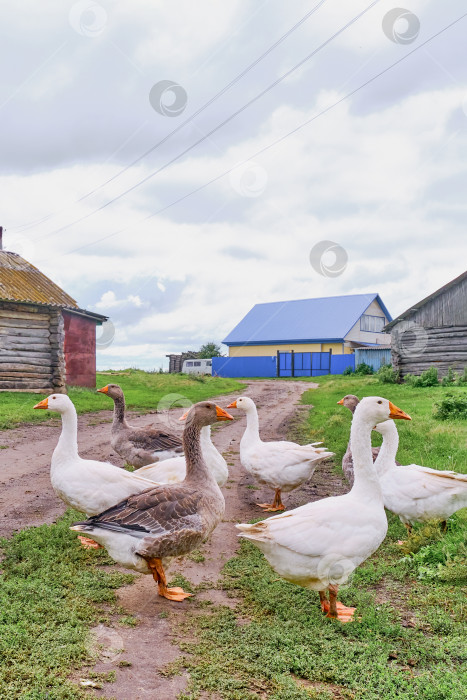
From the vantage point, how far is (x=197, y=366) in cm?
5331

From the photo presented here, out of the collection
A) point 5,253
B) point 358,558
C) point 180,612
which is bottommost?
point 180,612

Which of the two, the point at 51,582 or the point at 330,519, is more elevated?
the point at 330,519

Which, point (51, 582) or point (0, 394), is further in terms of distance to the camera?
point (0, 394)

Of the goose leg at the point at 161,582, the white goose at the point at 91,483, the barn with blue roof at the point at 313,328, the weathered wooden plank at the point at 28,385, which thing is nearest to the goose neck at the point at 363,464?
the goose leg at the point at 161,582

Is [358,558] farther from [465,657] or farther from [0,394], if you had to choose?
[0,394]

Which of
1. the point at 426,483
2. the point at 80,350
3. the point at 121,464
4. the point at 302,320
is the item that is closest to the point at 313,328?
the point at 302,320

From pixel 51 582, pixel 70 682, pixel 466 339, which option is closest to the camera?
pixel 70 682

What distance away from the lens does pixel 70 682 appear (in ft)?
10.8

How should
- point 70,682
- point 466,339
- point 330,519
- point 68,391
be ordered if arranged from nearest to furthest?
point 70,682, point 330,519, point 68,391, point 466,339

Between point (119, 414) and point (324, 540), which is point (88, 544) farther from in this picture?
point (119, 414)

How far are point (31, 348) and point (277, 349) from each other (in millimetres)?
32679

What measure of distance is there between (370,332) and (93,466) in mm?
50046

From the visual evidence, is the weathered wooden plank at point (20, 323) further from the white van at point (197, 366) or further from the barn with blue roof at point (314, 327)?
the barn with blue roof at point (314, 327)

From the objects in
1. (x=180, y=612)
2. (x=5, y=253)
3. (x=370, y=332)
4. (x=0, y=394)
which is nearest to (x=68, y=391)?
(x=0, y=394)
